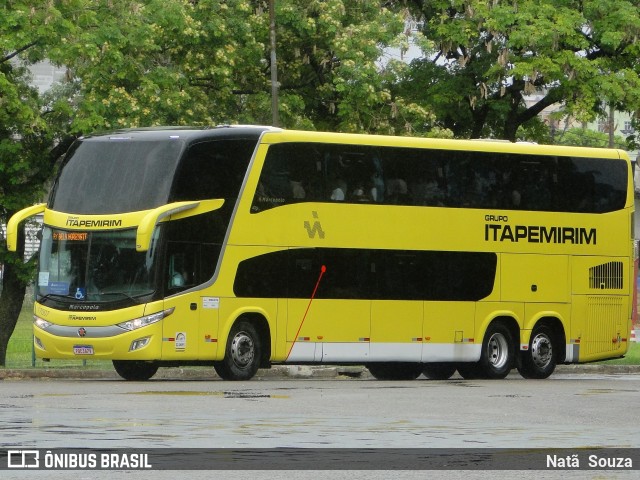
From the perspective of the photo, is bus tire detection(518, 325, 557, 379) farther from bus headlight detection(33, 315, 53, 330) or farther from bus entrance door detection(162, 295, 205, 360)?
bus headlight detection(33, 315, 53, 330)

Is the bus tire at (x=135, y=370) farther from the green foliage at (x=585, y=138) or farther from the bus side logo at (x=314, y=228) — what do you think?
the green foliage at (x=585, y=138)

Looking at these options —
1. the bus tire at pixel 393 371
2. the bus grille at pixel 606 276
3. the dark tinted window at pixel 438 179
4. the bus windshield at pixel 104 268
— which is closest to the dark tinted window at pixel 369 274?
the dark tinted window at pixel 438 179

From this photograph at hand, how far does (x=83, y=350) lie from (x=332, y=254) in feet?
15.2

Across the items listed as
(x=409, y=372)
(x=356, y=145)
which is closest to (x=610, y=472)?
(x=356, y=145)

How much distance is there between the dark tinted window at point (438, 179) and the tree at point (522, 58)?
243 inches

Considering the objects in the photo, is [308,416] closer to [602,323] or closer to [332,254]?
[332,254]

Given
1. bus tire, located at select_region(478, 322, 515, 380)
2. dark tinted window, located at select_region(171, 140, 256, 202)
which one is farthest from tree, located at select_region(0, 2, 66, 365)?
bus tire, located at select_region(478, 322, 515, 380)

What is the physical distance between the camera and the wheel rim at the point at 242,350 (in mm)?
27078

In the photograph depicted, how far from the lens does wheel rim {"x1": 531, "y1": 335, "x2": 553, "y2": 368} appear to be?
101 feet

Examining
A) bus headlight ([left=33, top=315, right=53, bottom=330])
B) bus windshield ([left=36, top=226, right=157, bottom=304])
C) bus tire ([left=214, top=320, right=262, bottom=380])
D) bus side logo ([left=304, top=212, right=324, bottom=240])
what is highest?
bus side logo ([left=304, top=212, right=324, bottom=240])

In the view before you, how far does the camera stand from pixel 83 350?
1017 inches

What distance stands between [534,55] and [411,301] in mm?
11108

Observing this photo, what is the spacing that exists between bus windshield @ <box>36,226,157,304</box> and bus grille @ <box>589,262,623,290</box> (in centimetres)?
946

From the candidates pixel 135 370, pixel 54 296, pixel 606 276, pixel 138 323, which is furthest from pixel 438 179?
pixel 54 296
